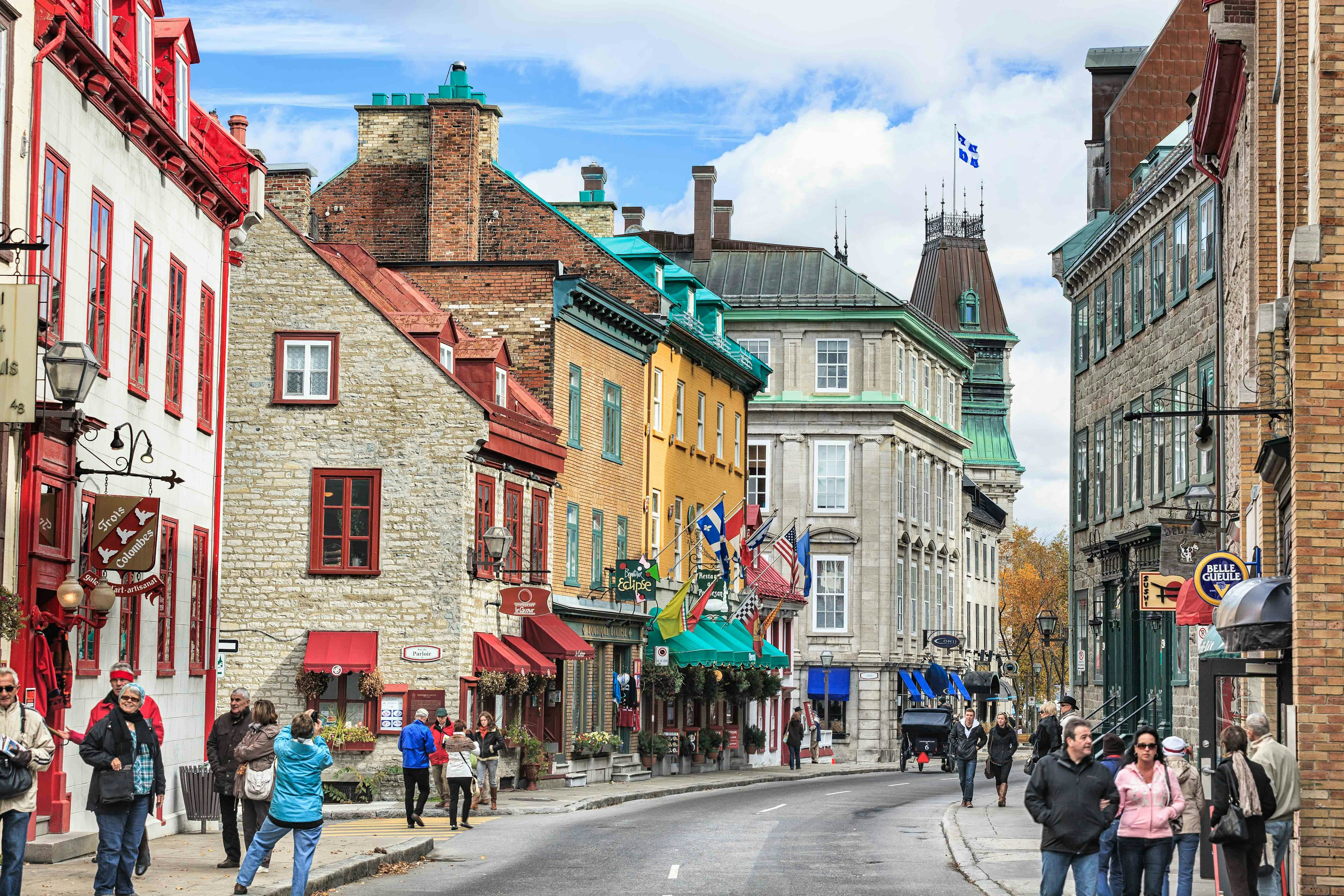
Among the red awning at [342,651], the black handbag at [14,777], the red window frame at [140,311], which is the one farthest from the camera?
the red awning at [342,651]

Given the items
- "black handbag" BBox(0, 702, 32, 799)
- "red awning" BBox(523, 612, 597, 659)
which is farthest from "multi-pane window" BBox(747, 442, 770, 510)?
"black handbag" BBox(0, 702, 32, 799)

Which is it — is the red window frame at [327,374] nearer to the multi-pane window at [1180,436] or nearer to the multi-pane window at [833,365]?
the multi-pane window at [1180,436]

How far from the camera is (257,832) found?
1580 centimetres

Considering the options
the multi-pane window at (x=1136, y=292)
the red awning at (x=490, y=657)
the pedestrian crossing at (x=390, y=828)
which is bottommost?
the pedestrian crossing at (x=390, y=828)

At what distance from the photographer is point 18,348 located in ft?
51.6

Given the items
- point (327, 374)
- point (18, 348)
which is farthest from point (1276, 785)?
point (327, 374)

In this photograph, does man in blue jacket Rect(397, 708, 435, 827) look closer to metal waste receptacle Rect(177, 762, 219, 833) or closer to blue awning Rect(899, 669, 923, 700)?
metal waste receptacle Rect(177, 762, 219, 833)

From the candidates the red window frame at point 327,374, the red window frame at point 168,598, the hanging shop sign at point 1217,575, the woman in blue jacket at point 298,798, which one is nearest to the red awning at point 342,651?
A: the red window frame at point 327,374

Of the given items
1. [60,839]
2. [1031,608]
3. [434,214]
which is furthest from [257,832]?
[1031,608]

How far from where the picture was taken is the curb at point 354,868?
16062mm

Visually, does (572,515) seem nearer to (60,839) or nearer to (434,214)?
(434,214)

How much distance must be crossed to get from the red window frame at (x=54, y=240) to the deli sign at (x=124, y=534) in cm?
197

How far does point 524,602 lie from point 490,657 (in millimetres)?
1286

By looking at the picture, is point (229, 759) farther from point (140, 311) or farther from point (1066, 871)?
point (1066, 871)
